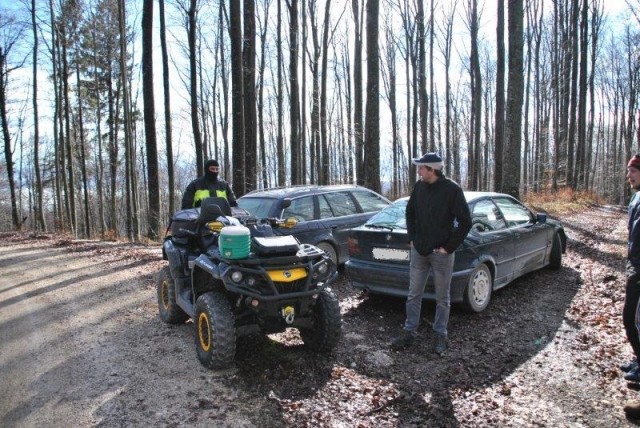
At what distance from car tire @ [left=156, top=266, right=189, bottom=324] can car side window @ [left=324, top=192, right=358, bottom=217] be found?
339 cm

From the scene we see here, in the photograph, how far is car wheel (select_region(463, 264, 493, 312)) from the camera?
18.1 feet

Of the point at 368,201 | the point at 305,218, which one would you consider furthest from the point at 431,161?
the point at 368,201

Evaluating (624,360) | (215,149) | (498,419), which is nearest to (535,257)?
(624,360)

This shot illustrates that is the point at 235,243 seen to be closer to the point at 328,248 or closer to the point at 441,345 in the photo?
the point at 441,345

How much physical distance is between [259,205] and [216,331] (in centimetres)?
367

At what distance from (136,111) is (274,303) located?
28703mm

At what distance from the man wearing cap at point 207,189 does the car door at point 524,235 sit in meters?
4.17

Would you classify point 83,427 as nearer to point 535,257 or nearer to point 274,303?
point 274,303

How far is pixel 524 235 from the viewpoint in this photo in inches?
263

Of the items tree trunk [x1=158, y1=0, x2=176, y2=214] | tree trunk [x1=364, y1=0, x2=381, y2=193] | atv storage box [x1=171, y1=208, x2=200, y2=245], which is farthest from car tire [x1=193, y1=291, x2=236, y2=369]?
tree trunk [x1=158, y1=0, x2=176, y2=214]

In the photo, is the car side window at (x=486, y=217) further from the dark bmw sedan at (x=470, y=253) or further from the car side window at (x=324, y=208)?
the car side window at (x=324, y=208)

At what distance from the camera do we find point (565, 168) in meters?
23.9

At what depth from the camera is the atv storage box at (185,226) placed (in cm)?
507

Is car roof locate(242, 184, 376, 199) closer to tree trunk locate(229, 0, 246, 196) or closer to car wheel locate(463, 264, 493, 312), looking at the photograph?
car wheel locate(463, 264, 493, 312)
